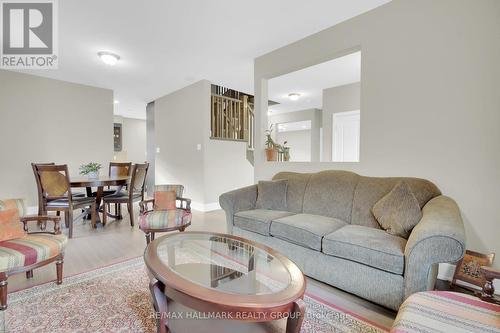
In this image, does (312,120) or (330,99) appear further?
(312,120)

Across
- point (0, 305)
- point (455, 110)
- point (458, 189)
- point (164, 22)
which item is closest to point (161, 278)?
point (0, 305)

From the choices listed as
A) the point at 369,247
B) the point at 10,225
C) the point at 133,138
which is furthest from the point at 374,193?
the point at 133,138

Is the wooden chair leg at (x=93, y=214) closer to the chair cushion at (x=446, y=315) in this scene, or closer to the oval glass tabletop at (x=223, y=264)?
the oval glass tabletop at (x=223, y=264)

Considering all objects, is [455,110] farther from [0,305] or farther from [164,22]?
[0,305]

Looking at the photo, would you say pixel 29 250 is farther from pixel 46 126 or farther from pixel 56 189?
pixel 46 126

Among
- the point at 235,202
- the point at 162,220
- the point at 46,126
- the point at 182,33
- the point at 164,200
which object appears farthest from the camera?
the point at 46,126

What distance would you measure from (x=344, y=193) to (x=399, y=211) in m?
0.63

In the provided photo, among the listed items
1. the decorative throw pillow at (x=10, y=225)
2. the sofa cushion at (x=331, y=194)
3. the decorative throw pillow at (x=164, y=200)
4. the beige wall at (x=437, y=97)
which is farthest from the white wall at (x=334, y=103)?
the decorative throw pillow at (x=10, y=225)

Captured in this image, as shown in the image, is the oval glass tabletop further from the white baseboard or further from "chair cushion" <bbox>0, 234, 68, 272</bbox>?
the white baseboard

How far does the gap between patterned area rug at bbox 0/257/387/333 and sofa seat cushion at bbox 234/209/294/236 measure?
2.49ft

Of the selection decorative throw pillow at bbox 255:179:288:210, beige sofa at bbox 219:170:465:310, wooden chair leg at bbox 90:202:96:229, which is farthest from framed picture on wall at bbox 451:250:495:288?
wooden chair leg at bbox 90:202:96:229

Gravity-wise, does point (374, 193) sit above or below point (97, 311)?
above

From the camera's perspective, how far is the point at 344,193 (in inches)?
98.9

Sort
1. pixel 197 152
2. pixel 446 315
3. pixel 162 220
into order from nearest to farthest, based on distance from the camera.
Result: pixel 446 315 → pixel 162 220 → pixel 197 152
